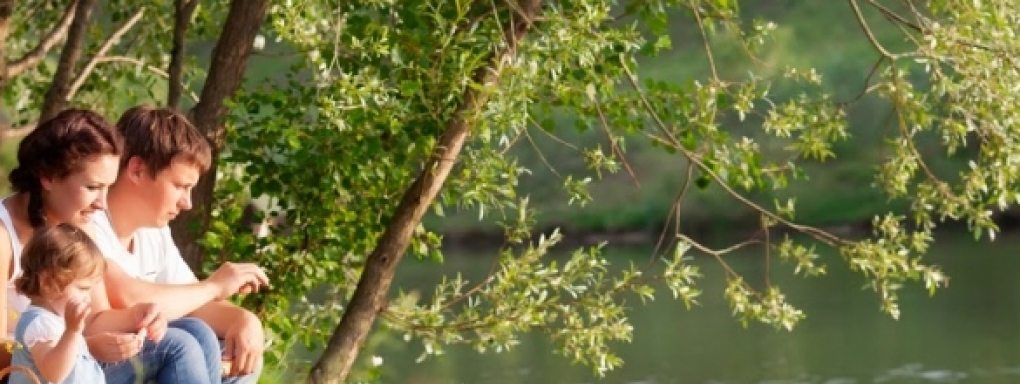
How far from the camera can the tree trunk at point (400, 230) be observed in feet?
20.0

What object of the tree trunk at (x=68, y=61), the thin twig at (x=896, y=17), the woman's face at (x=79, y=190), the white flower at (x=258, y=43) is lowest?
the woman's face at (x=79, y=190)

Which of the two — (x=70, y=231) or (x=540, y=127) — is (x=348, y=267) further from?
(x=70, y=231)

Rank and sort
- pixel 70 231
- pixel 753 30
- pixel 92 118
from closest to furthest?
pixel 70 231 → pixel 92 118 → pixel 753 30

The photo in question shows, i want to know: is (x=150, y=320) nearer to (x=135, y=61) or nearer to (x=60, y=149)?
(x=60, y=149)

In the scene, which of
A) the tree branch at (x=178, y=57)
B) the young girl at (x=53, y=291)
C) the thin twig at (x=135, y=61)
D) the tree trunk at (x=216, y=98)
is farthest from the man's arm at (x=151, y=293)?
the thin twig at (x=135, y=61)

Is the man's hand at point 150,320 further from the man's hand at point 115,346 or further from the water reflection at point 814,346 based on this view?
the water reflection at point 814,346

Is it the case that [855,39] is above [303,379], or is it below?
above

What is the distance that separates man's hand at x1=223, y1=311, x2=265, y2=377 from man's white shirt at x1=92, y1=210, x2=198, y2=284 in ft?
0.71

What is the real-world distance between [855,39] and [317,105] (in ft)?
127

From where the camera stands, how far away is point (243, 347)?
416 centimetres

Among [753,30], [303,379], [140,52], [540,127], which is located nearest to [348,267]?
[303,379]

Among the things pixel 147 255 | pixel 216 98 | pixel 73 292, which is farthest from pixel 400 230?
pixel 73 292

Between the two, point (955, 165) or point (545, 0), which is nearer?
point (545, 0)

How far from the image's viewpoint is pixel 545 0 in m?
6.32
